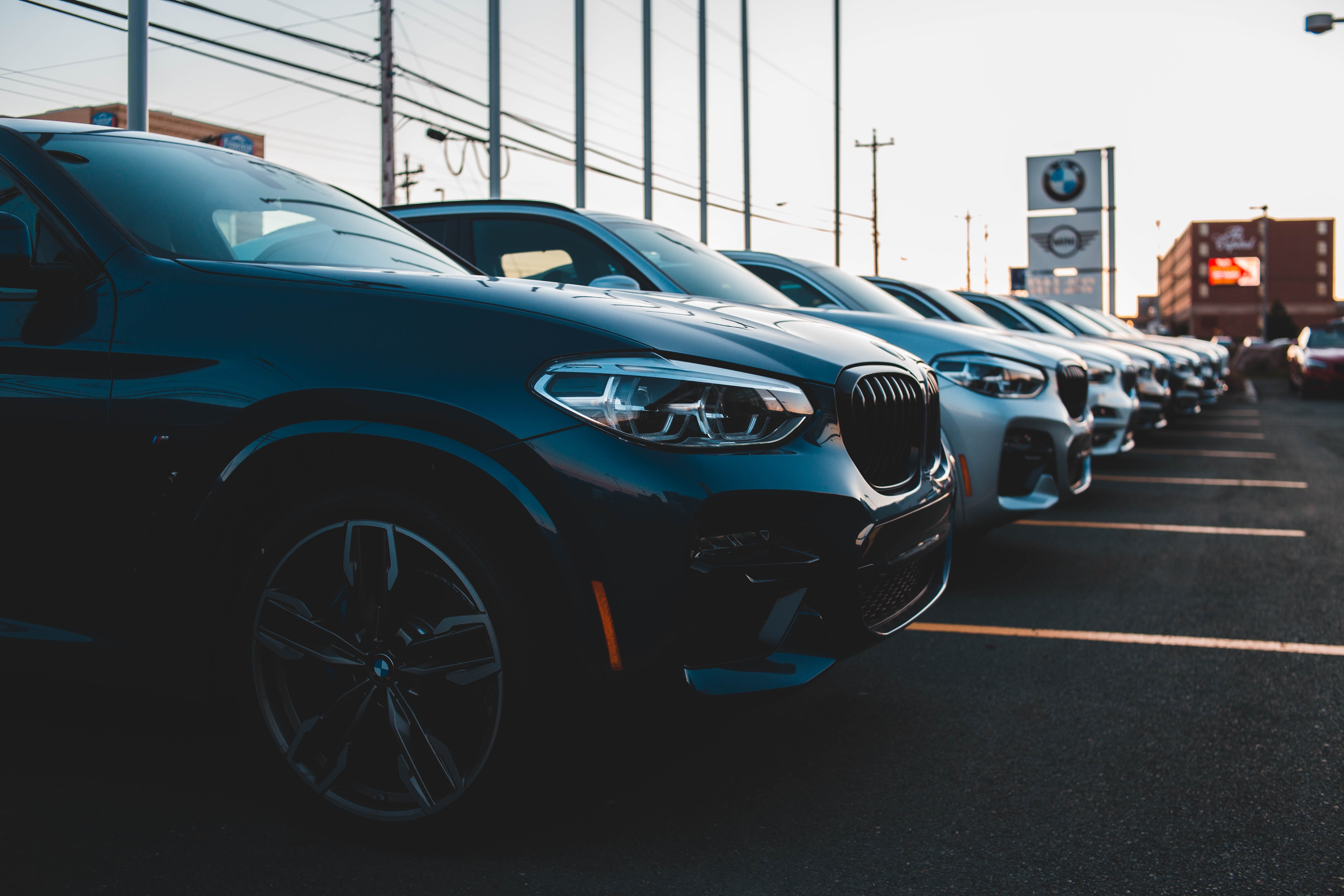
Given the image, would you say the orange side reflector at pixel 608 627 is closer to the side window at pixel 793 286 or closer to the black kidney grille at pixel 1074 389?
the black kidney grille at pixel 1074 389

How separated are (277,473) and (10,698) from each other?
1.74m

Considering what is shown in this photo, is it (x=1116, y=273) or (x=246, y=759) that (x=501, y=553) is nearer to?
(x=246, y=759)

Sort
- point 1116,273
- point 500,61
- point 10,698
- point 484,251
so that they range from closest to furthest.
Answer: point 10,698
point 484,251
point 500,61
point 1116,273

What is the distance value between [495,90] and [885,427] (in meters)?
18.7

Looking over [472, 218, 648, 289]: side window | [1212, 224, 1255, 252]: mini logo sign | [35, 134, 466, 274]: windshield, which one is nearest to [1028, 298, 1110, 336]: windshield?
[472, 218, 648, 289]: side window

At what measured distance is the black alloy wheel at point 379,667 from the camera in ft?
7.51

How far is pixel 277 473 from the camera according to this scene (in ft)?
7.91

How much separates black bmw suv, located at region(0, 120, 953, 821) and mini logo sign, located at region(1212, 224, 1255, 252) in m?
147

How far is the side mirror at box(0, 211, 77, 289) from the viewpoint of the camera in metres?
2.46

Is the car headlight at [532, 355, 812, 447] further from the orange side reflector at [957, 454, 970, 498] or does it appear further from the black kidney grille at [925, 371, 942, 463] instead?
the orange side reflector at [957, 454, 970, 498]

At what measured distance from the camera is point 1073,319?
15805mm

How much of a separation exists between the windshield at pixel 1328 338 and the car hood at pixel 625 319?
25.3 meters

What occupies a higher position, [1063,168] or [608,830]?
[1063,168]

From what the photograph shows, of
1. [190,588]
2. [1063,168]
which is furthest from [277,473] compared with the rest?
[1063,168]
